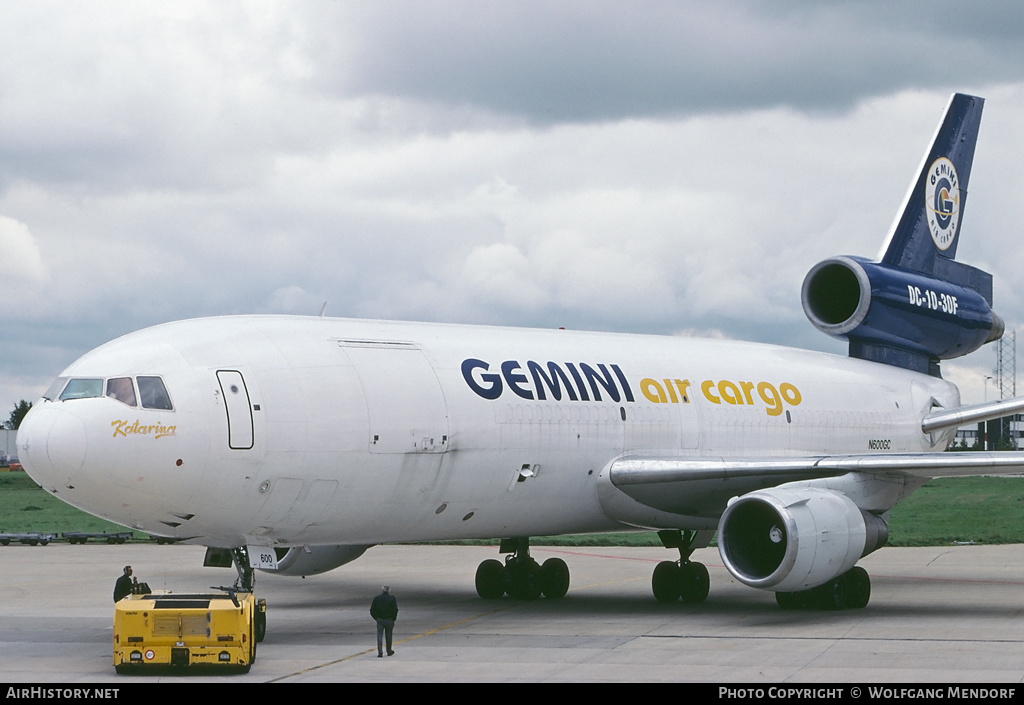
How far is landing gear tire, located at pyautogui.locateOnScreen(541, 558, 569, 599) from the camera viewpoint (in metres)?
25.7

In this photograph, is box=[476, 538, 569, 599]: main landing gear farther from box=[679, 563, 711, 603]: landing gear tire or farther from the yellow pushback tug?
the yellow pushback tug

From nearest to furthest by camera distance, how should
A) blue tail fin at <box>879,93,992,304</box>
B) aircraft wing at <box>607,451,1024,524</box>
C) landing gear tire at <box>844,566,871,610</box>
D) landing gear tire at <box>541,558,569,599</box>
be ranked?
aircraft wing at <box>607,451,1024,524</box> → landing gear tire at <box>844,566,871,610</box> → landing gear tire at <box>541,558,569,599</box> → blue tail fin at <box>879,93,992,304</box>

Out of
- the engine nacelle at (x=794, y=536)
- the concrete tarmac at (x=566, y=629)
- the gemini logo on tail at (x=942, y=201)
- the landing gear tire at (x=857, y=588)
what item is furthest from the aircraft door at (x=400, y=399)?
the gemini logo on tail at (x=942, y=201)

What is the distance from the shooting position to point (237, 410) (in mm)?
17875

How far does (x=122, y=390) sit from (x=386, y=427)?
3.69 metres

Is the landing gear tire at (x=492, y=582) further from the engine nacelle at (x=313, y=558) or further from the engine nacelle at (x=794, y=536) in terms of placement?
the engine nacelle at (x=794, y=536)

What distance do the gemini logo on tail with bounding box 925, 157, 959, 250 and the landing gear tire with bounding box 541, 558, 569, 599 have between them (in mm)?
12222

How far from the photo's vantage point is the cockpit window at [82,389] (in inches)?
691

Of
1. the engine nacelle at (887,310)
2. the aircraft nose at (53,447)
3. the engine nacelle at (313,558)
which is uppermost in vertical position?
the engine nacelle at (887,310)

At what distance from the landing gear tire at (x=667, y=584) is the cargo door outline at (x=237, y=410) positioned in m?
9.67

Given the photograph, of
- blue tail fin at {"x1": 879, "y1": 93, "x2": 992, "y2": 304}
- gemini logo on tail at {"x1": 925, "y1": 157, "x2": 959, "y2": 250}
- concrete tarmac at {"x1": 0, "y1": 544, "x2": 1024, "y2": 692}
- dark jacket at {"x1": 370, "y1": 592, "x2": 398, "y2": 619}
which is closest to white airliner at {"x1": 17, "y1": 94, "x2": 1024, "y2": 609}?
blue tail fin at {"x1": 879, "y1": 93, "x2": 992, "y2": 304}

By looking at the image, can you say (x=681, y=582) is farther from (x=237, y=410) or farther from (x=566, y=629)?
(x=237, y=410)

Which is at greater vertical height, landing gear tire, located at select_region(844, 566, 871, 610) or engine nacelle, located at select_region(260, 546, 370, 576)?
engine nacelle, located at select_region(260, 546, 370, 576)

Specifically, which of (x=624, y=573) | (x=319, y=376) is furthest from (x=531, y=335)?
(x=624, y=573)
